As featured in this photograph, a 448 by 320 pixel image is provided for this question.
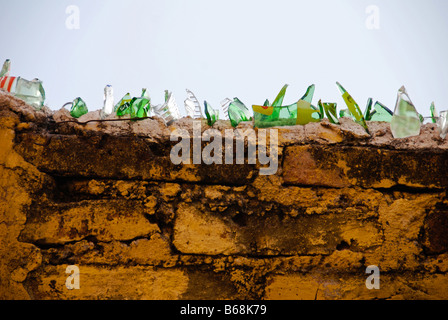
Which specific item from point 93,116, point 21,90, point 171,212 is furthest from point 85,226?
point 21,90

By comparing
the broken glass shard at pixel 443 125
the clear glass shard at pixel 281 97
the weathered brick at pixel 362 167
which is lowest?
the weathered brick at pixel 362 167

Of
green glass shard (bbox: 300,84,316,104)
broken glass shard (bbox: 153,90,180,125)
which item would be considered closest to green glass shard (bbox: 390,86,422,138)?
green glass shard (bbox: 300,84,316,104)

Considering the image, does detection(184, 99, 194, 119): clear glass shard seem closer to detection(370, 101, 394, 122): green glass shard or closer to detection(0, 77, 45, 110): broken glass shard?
detection(0, 77, 45, 110): broken glass shard

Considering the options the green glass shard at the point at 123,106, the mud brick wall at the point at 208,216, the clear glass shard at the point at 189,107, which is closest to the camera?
the mud brick wall at the point at 208,216

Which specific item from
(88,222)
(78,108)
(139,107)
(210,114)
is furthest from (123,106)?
(88,222)

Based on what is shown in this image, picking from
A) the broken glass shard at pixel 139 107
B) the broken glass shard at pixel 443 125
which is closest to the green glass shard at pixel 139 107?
the broken glass shard at pixel 139 107

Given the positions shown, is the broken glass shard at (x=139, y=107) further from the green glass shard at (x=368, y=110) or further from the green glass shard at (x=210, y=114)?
the green glass shard at (x=368, y=110)

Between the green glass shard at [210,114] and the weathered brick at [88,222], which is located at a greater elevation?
the green glass shard at [210,114]

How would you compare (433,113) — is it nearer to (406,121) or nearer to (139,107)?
(406,121)
